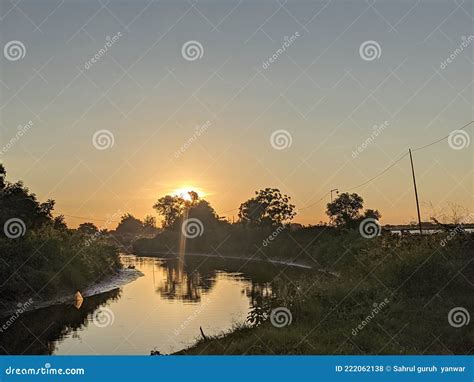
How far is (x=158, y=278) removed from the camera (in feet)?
148

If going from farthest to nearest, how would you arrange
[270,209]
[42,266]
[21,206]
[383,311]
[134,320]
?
1. [270,209]
2. [21,206]
3. [42,266]
4. [134,320]
5. [383,311]

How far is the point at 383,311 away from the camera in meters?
16.9

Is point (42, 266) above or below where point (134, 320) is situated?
below

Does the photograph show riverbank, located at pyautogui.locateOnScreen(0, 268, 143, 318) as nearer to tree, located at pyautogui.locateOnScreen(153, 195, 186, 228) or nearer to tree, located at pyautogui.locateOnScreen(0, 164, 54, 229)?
tree, located at pyautogui.locateOnScreen(0, 164, 54, 229)

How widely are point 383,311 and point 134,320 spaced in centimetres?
1188

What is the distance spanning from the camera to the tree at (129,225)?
188625mm

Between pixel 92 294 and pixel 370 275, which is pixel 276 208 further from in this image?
pixel 370 275

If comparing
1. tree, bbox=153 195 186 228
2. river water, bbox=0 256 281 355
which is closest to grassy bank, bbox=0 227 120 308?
river water, bbox=0 256 281 355

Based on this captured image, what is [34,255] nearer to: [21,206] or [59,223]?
[21,206]

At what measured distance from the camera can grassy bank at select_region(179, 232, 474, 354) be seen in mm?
13836

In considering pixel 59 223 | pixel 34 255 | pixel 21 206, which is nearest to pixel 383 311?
pixel 34 255

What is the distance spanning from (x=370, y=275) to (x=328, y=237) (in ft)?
99.1

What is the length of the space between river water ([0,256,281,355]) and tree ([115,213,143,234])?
154m

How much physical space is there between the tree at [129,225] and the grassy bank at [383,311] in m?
170
